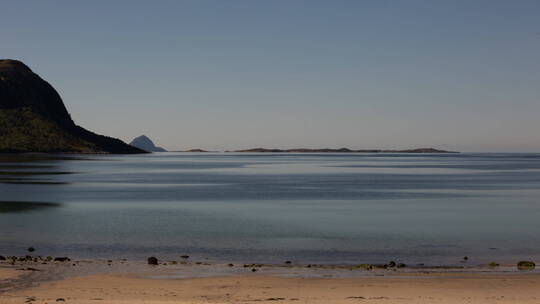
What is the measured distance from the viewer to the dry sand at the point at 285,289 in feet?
64.2

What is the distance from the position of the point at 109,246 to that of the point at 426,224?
24.5m

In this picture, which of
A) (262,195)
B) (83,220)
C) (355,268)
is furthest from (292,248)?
(262,195)

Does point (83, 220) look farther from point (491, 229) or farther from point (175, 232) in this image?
point (491, 229)

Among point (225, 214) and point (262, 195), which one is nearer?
point (225, 214)

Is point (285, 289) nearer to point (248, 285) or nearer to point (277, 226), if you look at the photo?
point (248, 285)

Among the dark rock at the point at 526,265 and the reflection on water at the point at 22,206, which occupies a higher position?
the dark rock at the point at 526,265

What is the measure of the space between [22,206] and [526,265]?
154 ft

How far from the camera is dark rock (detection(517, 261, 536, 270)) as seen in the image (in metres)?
26.9

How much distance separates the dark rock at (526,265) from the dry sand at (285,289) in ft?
5.87

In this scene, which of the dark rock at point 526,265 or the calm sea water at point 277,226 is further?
the calm sea water at point 277,226

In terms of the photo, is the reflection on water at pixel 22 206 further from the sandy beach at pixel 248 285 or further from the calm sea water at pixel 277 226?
the sandy beach at pixel 248 285

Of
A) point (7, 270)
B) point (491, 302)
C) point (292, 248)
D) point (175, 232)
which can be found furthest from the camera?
point (175, 232)

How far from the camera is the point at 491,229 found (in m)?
42.2

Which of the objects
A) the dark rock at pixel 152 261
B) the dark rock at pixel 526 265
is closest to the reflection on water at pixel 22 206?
the dark rock at pixel 152 261
